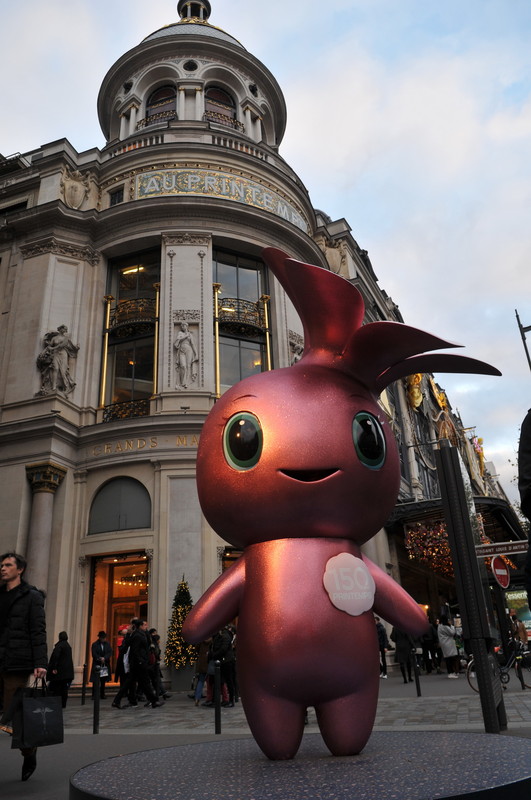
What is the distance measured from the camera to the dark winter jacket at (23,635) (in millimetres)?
5469

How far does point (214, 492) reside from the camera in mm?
4340

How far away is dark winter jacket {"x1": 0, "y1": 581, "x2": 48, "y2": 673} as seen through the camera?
5469mm

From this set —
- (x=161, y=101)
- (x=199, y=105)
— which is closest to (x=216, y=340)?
(x=199, y=105)

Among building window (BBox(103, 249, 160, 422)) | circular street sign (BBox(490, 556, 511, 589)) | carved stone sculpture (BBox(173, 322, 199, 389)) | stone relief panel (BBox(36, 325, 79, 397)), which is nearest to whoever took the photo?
circular street sign (BBox(490, 556, 511, 589))

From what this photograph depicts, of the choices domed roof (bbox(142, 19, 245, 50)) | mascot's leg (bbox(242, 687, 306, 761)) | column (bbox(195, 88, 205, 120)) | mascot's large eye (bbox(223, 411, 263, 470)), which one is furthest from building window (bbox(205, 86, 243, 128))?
mascot's leg (bbox(242, 687, 306, 761))

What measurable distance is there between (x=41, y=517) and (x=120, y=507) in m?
2.24

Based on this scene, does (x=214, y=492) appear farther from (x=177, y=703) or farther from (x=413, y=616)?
(x=177, y=703)

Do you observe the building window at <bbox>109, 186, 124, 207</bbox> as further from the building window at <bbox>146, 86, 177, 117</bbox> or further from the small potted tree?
the small potted tree

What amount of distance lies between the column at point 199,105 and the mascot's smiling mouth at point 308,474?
25345 millimetres

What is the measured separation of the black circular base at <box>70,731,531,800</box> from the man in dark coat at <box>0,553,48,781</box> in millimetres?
1842

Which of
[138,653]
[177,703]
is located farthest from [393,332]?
[177,703]

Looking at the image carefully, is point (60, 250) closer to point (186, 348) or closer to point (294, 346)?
point (186, 348)

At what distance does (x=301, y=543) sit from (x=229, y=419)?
105 centimetres

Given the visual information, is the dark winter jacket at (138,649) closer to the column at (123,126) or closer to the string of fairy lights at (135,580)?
the string of fairy lights at (135,580)
